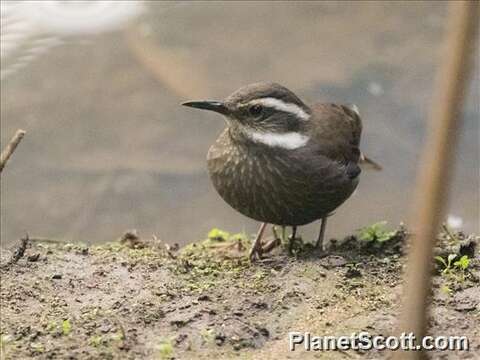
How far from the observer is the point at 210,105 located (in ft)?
17.9

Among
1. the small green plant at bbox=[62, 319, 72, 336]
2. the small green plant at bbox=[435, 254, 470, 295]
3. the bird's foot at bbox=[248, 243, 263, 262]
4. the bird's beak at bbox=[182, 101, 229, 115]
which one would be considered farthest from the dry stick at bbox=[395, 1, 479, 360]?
the bird's foot at bbox=[248, 243, 263, 262]

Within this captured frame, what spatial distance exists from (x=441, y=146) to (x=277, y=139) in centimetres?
362

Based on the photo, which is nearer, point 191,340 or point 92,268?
point 191,340

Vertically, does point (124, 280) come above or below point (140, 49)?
below

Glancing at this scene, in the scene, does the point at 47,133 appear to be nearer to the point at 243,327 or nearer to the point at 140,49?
the point at 140,49

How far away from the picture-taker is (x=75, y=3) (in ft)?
33.6

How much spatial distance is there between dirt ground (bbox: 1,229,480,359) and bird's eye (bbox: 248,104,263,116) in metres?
0.83

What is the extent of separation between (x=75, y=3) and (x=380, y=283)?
20.7ft

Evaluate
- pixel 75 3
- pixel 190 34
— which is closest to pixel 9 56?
pixel 75 3

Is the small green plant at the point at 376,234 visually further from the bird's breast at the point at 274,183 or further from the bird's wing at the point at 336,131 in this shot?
the bird's wing at the point at 336,131

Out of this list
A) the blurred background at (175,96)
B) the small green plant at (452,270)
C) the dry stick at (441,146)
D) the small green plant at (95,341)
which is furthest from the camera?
the blurred background at (175,96)

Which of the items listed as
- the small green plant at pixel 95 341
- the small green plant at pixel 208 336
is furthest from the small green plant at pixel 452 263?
the small green plant at pixel 95 341

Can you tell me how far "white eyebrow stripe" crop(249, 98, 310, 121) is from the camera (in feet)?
18.5

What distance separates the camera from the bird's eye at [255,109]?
5637mm
